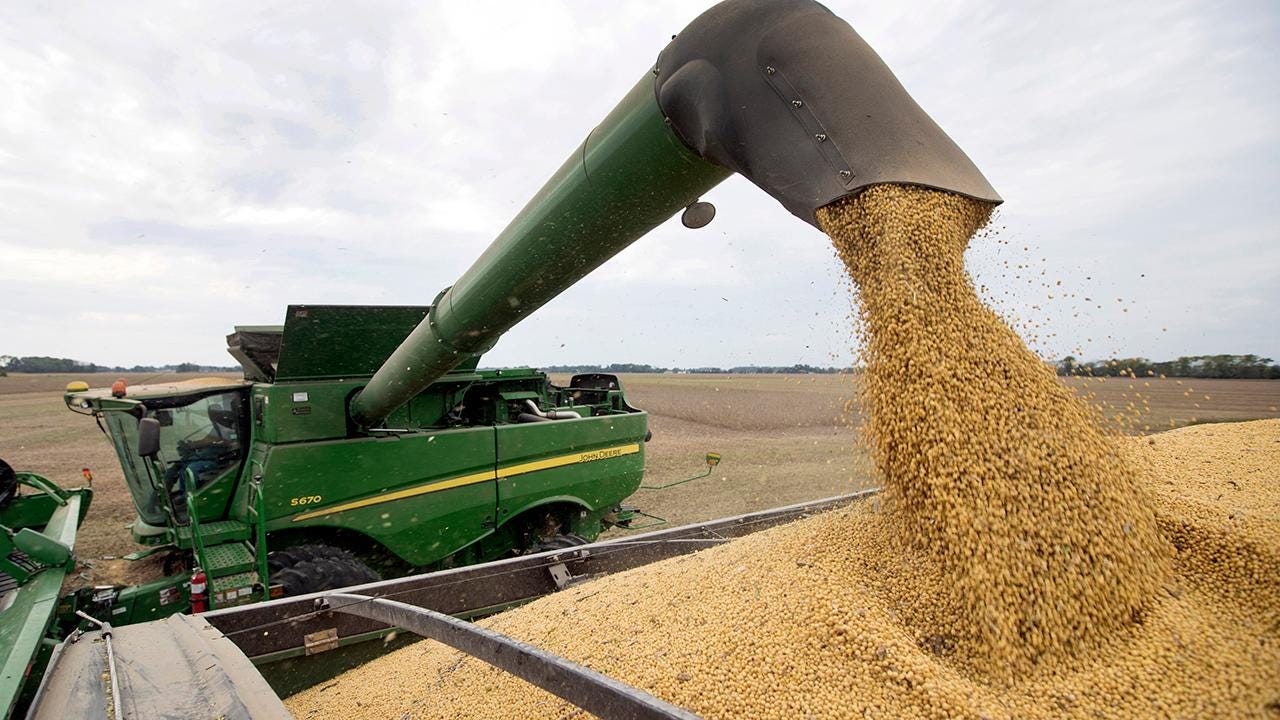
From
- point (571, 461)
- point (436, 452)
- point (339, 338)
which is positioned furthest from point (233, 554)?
point (571, 461)

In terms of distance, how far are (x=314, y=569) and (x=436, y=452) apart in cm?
111

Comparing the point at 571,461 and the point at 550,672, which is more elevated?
the point at 571,461

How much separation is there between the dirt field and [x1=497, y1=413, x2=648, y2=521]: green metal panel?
200 centimetres

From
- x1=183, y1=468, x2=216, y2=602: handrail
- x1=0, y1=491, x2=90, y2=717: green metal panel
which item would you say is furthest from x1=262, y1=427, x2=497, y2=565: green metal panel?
x1=0, y1=491, x2=90, y2=717: green metal panel

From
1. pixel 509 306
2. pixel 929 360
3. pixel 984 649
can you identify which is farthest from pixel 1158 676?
pixel 509 306

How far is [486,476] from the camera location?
4891 millimetres

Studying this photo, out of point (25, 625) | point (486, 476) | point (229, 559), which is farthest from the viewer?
point (486, 476)

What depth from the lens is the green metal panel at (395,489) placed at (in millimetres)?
4039

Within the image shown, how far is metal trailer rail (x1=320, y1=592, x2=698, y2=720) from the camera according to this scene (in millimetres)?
1397

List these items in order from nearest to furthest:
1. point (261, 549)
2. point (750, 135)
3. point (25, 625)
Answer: point (750, 135) → point (25, 625) → point (261, 549)

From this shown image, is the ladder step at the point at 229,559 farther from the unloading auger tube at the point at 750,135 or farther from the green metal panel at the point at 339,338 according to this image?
the unloading auger tube at the point at 750,135

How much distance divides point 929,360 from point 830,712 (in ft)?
3.17

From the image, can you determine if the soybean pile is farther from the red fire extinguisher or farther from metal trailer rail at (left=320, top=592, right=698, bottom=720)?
the red fire extinguisher

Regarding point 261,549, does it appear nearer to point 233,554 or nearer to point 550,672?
point 233,554
